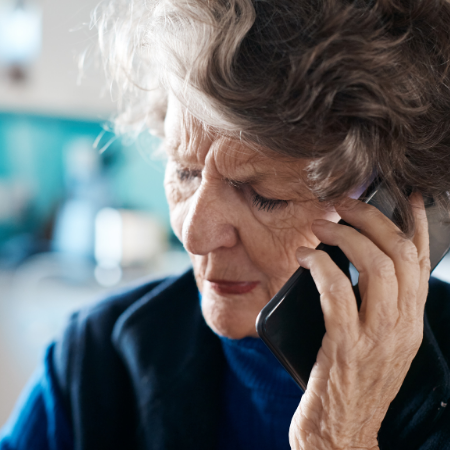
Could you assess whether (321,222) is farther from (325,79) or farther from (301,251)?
(325,79)

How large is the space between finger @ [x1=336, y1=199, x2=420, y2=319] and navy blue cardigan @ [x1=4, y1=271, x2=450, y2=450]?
0.18 m

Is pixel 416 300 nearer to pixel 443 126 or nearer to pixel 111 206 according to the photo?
pixel 443 126

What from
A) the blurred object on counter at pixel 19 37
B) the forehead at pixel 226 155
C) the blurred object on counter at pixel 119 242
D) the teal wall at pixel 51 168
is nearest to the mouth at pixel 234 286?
the forehead at pixel 226 155

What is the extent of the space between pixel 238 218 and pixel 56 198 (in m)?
2.05

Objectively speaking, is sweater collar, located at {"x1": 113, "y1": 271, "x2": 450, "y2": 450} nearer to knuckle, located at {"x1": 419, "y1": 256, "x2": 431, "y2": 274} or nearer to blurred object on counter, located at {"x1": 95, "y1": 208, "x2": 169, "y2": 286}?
knuckle, located at {"x1": 419, "y1": 256, "x2": 431, "y2": 274}

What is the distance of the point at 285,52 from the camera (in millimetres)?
595

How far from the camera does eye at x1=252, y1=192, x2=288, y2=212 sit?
73 cm

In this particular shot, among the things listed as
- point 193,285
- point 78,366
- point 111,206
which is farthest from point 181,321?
point 111,206

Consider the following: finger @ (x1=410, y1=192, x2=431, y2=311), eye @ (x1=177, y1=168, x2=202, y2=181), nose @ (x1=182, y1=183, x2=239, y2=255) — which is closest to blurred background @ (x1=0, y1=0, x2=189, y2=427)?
eye @ (x1=177, y1=168, x2=202, y2=181)

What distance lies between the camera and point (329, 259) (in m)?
0.69

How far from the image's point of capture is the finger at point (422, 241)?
0.71 metres

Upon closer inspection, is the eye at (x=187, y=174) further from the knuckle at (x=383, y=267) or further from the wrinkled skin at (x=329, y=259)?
the knuckle at (x=383, y=267)

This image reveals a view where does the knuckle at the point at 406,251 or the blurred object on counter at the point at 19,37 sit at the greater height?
→ the blurred object on counter at the point at 19,37

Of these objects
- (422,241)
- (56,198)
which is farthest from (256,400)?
(56,198)
